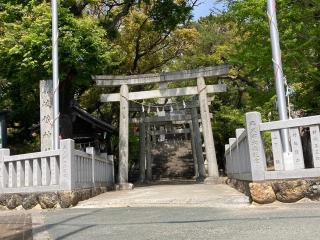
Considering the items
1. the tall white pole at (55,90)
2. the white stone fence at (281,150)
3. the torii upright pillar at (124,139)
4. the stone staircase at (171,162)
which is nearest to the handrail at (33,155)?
the tall white pole at (55,90)

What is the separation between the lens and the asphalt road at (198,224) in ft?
17.5

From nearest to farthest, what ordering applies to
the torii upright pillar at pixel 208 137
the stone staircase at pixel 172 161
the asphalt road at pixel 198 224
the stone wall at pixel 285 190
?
the asphalt road at pixel 198 224 < the stone wall at pixel 285 190 < the torii upright pillar at pixel 208 137 < the stone staircase at pixel 172 161

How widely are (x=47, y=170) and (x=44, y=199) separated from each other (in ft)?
2.45

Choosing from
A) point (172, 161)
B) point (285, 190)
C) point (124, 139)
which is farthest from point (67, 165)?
point (172, 161)

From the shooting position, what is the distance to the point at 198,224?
6.25m

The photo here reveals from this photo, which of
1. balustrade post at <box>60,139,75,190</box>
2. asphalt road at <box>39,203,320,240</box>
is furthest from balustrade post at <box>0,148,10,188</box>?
asphalt road at <box>39,203,320,240</box>

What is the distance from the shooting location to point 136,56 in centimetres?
2494

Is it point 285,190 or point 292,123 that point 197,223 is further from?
point 292,123

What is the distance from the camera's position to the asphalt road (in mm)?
5320

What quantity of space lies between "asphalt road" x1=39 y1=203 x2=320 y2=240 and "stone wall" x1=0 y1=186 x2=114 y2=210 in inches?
82.6

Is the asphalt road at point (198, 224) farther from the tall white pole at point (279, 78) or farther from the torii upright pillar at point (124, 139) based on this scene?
the torii upright pillar at point (124, 139)

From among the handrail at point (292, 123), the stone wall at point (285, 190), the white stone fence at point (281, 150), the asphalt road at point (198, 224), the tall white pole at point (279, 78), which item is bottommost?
the asphalt road at point (198, 224)

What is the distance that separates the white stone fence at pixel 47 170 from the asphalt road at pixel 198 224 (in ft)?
7.59

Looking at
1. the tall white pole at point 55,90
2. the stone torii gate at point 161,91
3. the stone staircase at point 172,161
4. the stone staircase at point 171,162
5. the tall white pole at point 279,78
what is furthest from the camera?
the stone staircase at point 172,161
